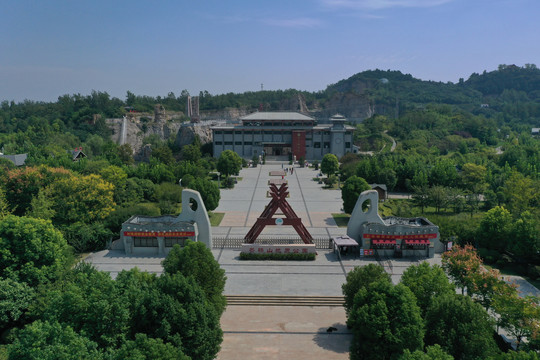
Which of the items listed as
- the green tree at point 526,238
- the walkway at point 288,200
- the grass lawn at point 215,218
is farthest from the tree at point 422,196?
the grass lawn at point 215,218

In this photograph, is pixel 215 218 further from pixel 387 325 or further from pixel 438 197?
pixel 387 325

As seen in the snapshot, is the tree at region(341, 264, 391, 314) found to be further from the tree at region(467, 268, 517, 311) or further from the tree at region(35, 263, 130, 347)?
the tree at region(35, 263, 130, 347)

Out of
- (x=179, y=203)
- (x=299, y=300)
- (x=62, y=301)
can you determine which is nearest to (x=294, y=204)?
(x=179, y=203)

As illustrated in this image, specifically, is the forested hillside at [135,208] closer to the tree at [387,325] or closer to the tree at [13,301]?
the tree at [13,301]

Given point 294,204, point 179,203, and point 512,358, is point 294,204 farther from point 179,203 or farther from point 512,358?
point 512,358

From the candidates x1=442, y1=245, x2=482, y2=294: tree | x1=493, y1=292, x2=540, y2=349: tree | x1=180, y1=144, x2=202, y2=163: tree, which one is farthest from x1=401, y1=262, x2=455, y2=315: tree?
x1=180, y1=144, x2=202, y2=163: tree

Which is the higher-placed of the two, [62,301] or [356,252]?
[62,301]
